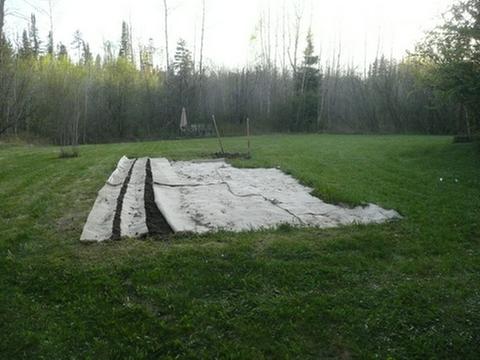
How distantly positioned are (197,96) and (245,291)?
63.0ft

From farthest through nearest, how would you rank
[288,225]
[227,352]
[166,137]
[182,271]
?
[166,137], [288,225], [182,271], [227,352]

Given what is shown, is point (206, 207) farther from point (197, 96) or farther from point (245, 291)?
point (197, 96)

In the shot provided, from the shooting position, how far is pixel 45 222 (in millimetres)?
4293

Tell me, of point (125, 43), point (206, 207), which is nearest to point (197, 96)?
point (125, 43)

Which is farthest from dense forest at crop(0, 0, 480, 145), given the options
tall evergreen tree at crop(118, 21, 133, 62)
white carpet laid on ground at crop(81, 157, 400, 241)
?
white carpet laid on ground at crop(81, 157, 400, 241)

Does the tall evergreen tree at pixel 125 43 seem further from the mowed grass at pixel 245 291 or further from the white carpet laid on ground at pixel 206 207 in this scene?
the mowed grass at pixel 245 291

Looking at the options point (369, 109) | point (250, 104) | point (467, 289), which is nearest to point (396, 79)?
point (369, 109)

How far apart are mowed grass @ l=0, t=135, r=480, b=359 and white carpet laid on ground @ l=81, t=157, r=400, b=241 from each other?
9.9 inches

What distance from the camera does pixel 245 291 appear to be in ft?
9.23

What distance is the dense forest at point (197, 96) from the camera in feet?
57.5

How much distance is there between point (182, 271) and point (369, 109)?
2082 cm

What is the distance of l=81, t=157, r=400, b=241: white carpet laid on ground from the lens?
411 cm

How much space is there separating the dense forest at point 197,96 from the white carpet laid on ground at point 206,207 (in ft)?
37.5

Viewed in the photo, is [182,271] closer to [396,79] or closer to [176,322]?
[176,322]
